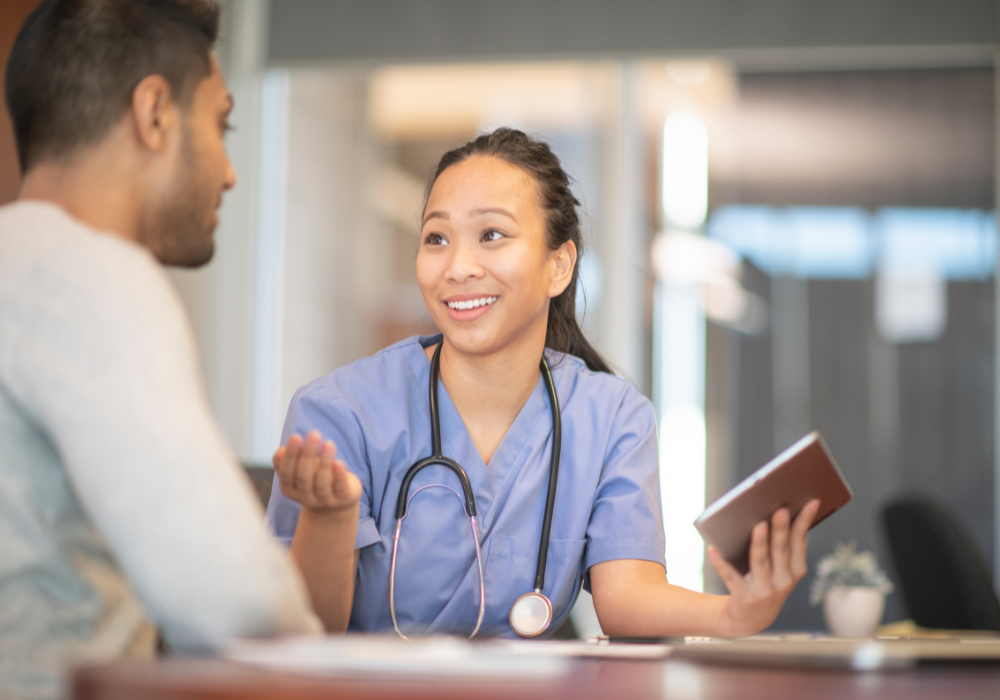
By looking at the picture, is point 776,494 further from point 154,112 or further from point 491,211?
point 154,112

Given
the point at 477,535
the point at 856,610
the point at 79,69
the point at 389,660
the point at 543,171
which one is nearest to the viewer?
the point at 389,660

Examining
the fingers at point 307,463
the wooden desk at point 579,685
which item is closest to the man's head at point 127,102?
the fingers at point 307,463

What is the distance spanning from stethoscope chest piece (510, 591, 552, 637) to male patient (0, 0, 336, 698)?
510mm

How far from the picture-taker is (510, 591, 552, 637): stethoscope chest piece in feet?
3.94

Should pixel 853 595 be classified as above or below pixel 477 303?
below

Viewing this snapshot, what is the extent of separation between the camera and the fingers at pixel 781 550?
1078 mm

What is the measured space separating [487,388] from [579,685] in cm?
88

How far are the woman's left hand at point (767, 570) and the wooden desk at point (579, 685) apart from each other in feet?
1.15

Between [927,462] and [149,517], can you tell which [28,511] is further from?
[927,462]

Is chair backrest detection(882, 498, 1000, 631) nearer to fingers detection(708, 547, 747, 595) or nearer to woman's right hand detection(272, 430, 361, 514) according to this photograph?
fingers detection(708, 547, 747, 595)

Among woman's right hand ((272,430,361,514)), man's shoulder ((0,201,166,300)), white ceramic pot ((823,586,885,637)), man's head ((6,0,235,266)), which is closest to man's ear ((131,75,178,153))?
man's head ((6,0,235,266))

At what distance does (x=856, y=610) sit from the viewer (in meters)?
1.86

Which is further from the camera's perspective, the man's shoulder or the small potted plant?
the small potted plant

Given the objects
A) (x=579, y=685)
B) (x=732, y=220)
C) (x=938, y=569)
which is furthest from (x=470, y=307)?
(x=732, y=220)
